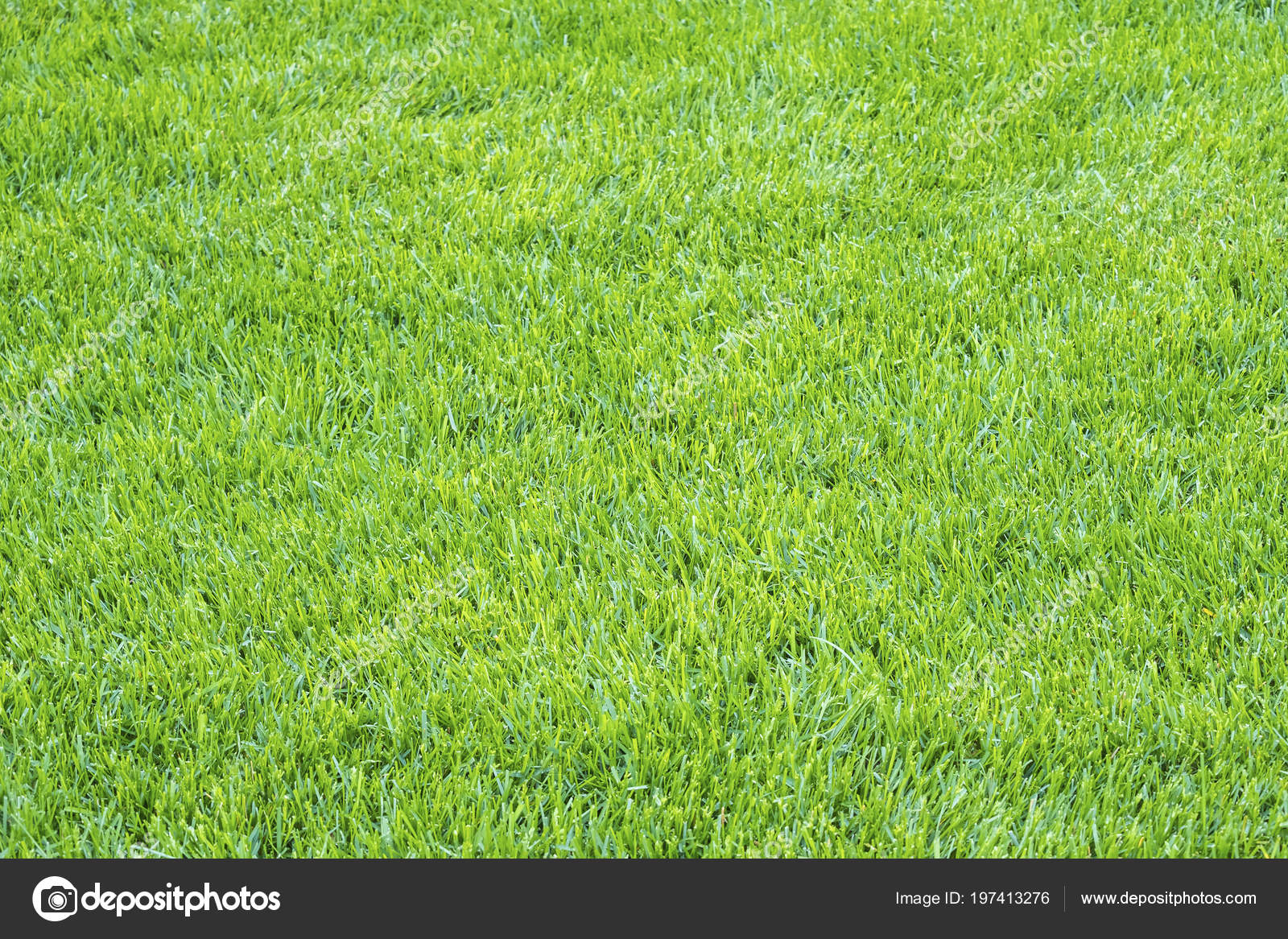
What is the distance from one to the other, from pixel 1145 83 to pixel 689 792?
12.2 ft

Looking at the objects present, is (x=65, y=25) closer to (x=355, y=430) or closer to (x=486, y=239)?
(x=486, y=239)

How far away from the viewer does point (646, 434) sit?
3260mm

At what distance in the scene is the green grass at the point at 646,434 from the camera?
94.1 inches

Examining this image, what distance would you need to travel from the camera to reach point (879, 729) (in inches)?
97.5
